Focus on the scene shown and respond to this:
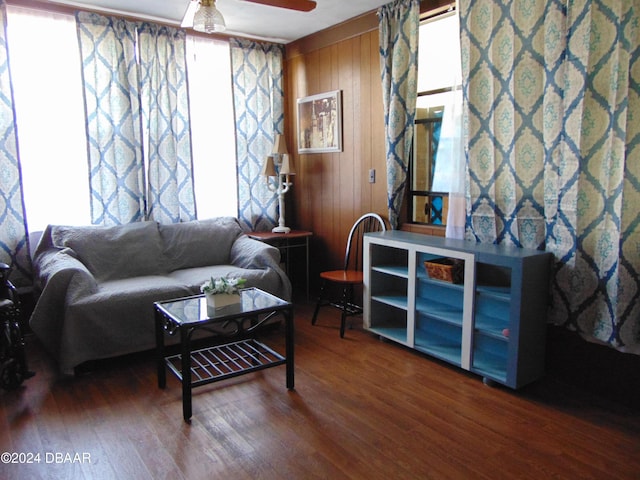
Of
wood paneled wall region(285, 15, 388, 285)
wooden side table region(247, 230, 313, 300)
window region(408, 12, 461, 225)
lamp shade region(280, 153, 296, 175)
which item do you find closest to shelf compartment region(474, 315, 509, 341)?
window region(408, 12, 461, 225)

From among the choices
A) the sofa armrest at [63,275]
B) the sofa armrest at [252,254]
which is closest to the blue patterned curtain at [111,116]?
the sofa armrest at [63,275]

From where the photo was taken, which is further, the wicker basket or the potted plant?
the wicker basket

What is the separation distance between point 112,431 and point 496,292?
2.10m

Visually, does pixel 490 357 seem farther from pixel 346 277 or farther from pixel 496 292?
pixel 346 277

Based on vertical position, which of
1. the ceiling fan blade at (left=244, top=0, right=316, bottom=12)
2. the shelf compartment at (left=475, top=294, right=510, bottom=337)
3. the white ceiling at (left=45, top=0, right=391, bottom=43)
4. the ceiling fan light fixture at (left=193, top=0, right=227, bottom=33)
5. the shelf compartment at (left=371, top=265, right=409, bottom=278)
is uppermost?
the white ceiling at (left=45, top=0, right=391, bottom=43)

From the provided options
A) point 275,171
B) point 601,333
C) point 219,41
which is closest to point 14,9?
point 219,41

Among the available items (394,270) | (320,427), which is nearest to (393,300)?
(394,270)

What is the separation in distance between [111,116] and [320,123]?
1.74m

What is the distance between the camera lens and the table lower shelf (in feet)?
9.59

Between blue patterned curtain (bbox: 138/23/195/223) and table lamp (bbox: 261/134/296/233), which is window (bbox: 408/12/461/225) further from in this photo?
blue patterned curtain (bbox: 138/23/195/223)

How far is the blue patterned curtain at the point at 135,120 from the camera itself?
3.81 meters

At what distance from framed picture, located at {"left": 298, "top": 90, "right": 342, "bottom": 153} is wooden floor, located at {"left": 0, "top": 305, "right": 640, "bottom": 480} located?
2.06m

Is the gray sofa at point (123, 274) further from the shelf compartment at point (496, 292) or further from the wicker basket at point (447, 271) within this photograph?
the shelf compartment at point (496, 292)

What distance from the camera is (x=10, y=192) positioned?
353 cm
